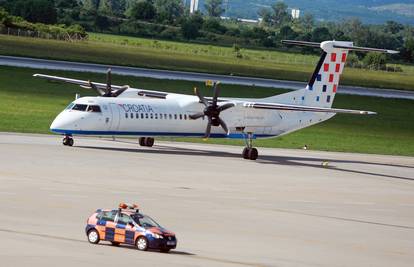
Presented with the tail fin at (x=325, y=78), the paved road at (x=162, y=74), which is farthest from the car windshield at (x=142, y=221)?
the paved road at (x=162, y=74)

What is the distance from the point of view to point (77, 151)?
44.8 metres

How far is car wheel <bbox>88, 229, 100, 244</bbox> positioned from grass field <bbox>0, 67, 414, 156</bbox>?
2777 cm

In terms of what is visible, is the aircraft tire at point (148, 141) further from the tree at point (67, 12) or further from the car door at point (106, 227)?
the tree at point (67, 12)

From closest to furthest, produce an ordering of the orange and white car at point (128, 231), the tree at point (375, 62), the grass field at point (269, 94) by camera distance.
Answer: the orange and white car at point (128, 231) < the grass field at point (269, 94) < the tree at point (375, 62)

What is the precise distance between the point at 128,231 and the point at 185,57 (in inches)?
3703

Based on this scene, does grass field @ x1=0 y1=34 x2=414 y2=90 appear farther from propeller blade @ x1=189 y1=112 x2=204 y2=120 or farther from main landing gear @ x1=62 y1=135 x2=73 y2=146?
main landing gear @ x1=62 y1=135 x2=73 y2=146

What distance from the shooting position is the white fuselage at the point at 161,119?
45.7 meters

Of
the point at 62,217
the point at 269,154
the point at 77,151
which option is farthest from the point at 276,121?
the point at 62,217

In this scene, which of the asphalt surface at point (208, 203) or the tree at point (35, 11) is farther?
the tree at point (35, 11)

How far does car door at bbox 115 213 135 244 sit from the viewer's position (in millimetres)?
25203

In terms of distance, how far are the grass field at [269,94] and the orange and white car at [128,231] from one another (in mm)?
27864

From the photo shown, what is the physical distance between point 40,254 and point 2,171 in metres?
14.3

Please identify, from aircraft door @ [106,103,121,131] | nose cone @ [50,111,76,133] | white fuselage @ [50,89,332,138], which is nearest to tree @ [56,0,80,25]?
white fuselage @ [50,89,332,138]

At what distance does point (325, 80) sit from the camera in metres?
53.3
